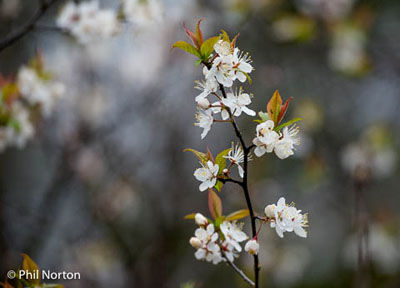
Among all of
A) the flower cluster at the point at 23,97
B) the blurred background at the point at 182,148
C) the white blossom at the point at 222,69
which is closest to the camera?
the white blossom at the point at 222,69

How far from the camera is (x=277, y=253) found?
8.55ft

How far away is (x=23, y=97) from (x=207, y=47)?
3.11ft

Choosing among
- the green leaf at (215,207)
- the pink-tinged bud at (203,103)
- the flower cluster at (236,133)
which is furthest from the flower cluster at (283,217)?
the pink-tinged bud at (203,103)

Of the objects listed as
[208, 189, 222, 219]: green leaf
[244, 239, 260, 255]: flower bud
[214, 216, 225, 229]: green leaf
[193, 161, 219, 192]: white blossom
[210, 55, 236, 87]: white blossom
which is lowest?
[244, 239, 260, 255]: flower bud

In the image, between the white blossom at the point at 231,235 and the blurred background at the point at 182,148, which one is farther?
the blurred background at the point at 182,148

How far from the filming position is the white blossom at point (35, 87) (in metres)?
1.34

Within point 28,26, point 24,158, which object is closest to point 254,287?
point 28,26

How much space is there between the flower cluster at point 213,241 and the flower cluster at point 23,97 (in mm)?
842

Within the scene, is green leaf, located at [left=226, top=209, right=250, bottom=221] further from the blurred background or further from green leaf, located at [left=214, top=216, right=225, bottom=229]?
the blurred background

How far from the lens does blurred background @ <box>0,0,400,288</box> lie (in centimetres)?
237

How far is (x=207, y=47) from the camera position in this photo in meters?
0.68

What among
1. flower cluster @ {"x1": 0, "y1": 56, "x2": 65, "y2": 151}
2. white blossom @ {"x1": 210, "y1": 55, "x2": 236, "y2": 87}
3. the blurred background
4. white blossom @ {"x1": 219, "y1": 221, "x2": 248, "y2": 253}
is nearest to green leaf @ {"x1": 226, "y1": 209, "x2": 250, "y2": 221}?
white blossom @ {"x1": 219, "y1": 221, "x2": 248, "y2": 253}

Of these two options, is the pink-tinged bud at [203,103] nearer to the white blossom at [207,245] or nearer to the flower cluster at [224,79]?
the flower cluster at [224,79]

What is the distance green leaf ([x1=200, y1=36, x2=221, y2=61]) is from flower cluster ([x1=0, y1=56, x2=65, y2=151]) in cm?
84
